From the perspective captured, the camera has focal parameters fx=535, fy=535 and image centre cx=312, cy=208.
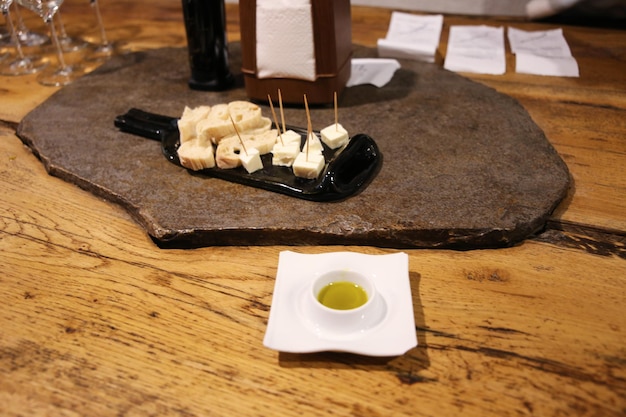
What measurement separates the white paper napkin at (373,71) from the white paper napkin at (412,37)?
9cm

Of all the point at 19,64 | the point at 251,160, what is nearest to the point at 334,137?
the point at 251,160

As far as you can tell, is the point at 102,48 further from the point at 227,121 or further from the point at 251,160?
the point at 251,160

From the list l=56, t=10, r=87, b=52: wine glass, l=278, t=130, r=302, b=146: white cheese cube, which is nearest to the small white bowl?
l=278, t=130, r=302, b=146: white cheese cube

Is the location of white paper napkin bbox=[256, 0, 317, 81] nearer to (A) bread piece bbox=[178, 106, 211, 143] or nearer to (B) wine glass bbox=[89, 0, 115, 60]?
(A) bread piece bbox=[178, 106, 211, 143]

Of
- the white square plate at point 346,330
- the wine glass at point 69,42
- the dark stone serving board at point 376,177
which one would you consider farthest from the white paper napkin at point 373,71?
the wine glass at point 69,42

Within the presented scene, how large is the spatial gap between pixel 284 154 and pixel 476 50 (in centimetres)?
109

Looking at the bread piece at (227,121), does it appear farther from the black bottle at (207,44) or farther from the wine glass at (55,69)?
the wine glass at (55,69)

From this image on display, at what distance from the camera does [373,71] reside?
173 cm

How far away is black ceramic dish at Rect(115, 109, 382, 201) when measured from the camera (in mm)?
1134

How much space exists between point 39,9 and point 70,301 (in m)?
1.09

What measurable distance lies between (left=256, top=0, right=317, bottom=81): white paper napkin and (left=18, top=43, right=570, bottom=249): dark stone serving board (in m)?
0.13

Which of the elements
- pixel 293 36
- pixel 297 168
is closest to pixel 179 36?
pixel 293 36

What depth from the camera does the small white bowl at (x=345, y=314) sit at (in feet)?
2.62

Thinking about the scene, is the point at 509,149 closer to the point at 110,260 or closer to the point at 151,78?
A: the point at 110,260
